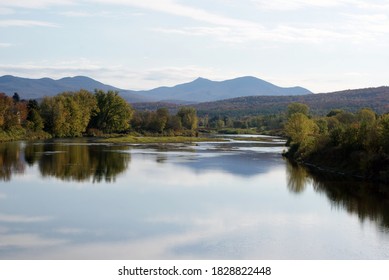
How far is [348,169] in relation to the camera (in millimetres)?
39625

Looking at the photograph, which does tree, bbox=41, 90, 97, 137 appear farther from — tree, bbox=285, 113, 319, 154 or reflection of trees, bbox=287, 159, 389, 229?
reflection of trees, bbox=287, 159, 389, 229

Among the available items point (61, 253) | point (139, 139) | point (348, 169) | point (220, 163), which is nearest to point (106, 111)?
point (139, 139)

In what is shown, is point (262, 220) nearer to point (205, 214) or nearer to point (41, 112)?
point (205, 214)

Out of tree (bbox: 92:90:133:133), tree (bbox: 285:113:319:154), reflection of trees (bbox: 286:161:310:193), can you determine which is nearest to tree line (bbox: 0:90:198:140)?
tree (bbox: 92:90:133:133)

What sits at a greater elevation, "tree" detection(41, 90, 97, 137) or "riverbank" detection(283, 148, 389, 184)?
"tree" detection(41, 90, 97, 137)

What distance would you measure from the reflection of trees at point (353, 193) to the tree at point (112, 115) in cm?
6026

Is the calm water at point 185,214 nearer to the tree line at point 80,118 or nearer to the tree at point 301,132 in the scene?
the tree at point 301,132

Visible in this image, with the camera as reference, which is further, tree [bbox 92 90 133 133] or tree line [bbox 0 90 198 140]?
tree [bbox 92 90 133 133]

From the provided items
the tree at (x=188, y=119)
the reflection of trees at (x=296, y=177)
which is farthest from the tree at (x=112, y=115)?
the reflection of trees at (x=296, y=177)

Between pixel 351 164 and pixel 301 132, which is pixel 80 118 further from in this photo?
pixel 351 164

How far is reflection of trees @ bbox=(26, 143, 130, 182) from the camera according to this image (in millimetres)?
37125

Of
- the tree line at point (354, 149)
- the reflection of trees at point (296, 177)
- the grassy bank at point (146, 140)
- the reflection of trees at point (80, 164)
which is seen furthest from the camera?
the grassy bank at point (146, 140)

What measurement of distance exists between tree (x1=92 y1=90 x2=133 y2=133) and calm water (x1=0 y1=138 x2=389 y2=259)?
55.2m

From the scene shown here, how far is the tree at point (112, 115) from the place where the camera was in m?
97.6
